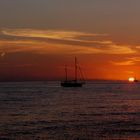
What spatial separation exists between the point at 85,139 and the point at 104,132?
5.03 metres

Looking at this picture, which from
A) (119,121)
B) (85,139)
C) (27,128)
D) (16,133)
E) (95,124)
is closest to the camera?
(85,139)

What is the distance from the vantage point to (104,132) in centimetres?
4684

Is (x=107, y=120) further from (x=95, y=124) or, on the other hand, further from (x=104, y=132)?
(x=104, y=132)

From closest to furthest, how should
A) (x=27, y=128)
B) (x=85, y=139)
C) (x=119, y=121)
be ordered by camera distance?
(x=85, y=139) → (x=27, y=128) → (x=119, y=121)

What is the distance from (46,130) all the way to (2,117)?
16.8 meters

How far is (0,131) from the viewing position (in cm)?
4766

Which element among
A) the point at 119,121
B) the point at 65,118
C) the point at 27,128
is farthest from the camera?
the point at 65,118

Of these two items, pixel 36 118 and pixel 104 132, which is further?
pixel 36 118

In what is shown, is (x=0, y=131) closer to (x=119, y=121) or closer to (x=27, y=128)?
Result: (x=27, y=128)

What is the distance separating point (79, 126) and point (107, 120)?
8095mm

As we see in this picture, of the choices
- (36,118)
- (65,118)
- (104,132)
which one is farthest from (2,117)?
(104,132)

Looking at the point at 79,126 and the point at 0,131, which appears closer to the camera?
the point at 0,131

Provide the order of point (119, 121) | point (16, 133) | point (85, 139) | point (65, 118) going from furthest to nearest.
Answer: point (65, 118) < point (119, 121) < point (16, 133) < point (85, 139)

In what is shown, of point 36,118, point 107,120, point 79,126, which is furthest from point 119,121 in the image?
point 36,118
